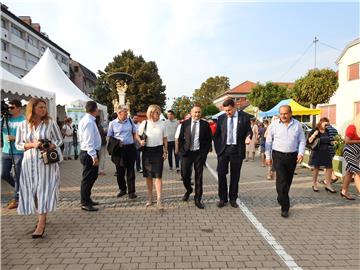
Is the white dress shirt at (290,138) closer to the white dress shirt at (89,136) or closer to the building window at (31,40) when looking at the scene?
the white dress shirt at (89,136)

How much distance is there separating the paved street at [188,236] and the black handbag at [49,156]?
3.49 ft

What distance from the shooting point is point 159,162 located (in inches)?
246

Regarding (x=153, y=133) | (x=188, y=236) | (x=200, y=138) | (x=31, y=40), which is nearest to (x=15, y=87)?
(x=153, y=133)

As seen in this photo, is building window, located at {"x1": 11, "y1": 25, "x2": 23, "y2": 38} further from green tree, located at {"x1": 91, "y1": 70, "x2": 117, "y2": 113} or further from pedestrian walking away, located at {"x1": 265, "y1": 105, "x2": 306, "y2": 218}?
pedestrian walking away, located at {"x1": 265, "y1": 105, "x2": 306, "y2": 218}

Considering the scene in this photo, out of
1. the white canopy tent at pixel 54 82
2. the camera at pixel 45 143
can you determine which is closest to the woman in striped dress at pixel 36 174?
the camera at pixel 45 143

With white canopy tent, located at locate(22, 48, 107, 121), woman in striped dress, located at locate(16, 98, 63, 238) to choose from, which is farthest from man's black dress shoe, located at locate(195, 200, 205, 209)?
white canopy tent, located at locate(22, 48, 107, 121)

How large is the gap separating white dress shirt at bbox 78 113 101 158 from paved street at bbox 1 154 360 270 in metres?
1.12

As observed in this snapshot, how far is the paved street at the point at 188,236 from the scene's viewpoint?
3.89 m

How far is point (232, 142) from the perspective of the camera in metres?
6.31

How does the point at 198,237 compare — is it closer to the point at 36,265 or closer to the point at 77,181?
the point at 36,265

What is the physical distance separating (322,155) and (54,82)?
12.7m

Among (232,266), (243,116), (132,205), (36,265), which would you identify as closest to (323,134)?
(243,116)

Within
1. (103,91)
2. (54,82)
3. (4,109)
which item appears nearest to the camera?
(4,109)

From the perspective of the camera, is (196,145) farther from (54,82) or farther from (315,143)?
(54,82)
